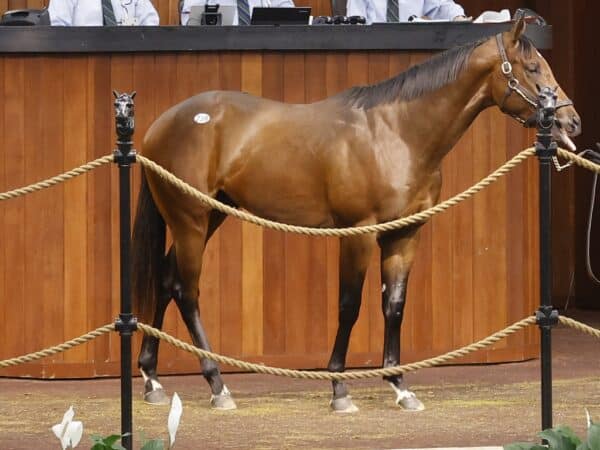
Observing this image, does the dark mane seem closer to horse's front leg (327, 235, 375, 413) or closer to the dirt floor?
horse's front leg (327, 235, 375, 413)

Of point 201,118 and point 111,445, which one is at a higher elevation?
point 201,118

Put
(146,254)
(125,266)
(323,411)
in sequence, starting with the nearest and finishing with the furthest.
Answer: (125,266), (323,411), (146,254)

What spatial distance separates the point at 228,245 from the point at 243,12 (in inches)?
62.7

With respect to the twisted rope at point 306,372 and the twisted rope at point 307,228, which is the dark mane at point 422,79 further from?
the twisted rope at point 306,372

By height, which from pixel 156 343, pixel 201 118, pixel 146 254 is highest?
pixel 201 118

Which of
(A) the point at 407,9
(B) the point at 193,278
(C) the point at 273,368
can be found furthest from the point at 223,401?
(A) the point at 407,9

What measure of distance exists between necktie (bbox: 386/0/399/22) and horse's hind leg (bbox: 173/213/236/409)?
7.24ft

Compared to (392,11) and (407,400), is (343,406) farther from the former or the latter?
(392,11)

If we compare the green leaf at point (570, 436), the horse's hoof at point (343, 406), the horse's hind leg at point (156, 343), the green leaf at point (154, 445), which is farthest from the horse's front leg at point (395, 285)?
the green leaf at point (154, 445)

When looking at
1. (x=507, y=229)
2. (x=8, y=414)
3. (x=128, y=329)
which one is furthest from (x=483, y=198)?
(x=128, y=329)

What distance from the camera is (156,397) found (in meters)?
7.98

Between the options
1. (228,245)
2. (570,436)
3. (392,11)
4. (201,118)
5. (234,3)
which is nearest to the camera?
(570,436)

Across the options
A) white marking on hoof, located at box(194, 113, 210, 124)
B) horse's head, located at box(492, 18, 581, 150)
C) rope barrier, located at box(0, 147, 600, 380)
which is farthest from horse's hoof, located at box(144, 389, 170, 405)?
horse's head, located at box(492, 18, 581, 150)

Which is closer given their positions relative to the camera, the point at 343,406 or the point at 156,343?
the point at 343,406
